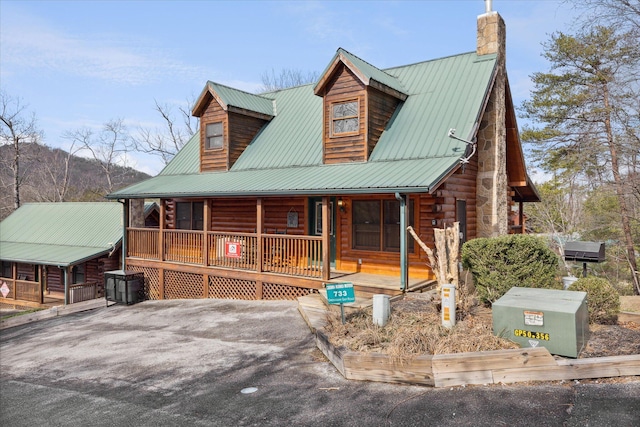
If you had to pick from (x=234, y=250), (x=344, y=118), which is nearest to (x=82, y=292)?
(x=234, y=250)

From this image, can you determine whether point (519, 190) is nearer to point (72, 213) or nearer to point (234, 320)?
point (234, 320)

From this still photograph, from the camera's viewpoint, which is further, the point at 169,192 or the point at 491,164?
the point at 169,192

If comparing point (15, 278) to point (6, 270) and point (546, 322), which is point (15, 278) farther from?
point (546, 322)

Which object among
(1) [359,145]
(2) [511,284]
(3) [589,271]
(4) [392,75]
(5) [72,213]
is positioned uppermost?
(4) [392,75]

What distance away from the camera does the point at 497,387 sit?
5.59 metres

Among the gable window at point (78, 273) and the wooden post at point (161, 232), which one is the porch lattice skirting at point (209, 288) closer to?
the wooden post at point (161, 232)

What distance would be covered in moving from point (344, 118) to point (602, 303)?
8702 millimetres

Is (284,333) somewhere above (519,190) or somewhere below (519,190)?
below

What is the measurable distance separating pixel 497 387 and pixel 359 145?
914 centimetres

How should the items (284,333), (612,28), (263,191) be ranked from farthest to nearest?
(612,28) → (263,191) → (284,333)

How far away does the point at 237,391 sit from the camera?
20.5ft

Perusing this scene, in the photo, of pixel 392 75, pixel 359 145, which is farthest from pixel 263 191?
pixel 392 75

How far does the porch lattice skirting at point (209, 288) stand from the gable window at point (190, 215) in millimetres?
2528

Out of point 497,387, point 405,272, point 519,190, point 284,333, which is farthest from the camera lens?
point 519,190
